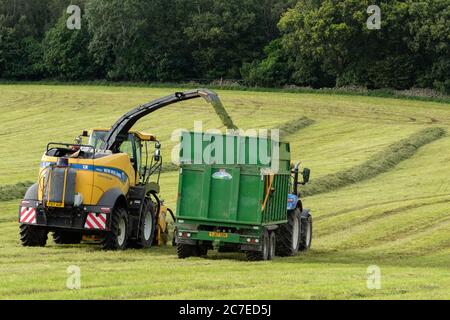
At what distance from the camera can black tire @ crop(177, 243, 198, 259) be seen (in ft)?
78.1

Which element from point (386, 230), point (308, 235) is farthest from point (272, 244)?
point (386, 230)

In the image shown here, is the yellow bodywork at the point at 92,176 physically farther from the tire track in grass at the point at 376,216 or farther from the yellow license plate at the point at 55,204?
the tire track in grass at the point at 376,216

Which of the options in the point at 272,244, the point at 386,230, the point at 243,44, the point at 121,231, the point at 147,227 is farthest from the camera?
the point at 243,44

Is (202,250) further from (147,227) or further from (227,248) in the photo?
(147,227)

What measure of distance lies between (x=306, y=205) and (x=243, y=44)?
195ft

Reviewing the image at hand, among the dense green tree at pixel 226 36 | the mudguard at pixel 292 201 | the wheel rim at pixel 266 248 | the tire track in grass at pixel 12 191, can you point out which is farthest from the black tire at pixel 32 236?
the dense green tree at pixel 226 36

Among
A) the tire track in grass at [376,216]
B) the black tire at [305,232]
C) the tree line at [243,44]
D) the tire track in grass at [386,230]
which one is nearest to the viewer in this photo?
the black tire at [305,232]

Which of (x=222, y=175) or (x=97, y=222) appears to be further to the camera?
(x=97, y=222)

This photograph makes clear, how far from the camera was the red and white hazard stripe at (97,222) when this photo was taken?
24172 mm

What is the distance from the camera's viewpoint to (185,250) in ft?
78.4

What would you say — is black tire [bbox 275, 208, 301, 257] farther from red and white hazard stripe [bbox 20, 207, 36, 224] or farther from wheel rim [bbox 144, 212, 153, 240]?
red and white hazard stripe [bbox 20, 207, 36, 224]

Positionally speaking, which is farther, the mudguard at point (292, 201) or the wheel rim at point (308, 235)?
the wheel rim at point (308, 235)

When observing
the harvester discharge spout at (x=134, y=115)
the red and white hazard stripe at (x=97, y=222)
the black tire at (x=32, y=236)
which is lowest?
the black tire at (x=32, y=236)

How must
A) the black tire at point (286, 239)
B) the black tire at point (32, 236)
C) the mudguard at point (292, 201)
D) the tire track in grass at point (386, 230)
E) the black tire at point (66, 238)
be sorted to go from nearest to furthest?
the black tire at point (32, 236) < the black tire at point (286, 239) < the mudguard at point (292, 201) < the black tire at point (66, 238) < the tire track in grass at point (386, 230)
